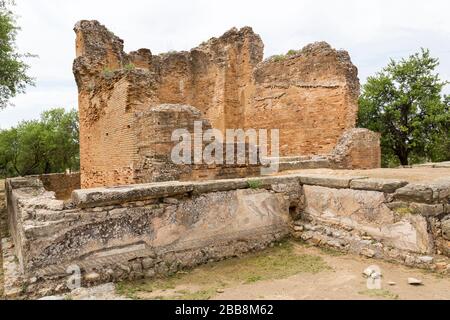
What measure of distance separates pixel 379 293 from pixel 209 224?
213 cm

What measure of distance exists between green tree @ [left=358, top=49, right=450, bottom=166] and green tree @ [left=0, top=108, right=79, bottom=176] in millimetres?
23795

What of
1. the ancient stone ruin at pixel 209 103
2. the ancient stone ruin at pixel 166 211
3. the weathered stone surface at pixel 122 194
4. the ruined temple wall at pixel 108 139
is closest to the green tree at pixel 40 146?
the ancient stone ruin at pixel 209 103

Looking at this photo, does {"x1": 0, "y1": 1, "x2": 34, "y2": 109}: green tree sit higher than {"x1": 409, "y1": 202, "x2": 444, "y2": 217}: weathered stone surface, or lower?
higher

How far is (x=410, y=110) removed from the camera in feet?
55.6

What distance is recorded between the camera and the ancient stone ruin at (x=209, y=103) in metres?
7.45

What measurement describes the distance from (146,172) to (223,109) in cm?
1005

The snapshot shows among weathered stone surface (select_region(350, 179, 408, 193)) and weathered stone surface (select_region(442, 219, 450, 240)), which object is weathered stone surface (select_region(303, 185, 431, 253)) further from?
weathered stone surface (select_region(442, 219, 450, 240))

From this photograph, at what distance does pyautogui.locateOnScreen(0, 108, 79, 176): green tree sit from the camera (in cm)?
2747

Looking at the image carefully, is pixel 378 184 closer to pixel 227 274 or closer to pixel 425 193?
pixel 425 193

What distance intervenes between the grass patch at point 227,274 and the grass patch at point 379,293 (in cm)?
74

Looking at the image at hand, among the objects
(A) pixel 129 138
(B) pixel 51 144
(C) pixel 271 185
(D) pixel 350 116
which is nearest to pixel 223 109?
(D) pixel 350 116

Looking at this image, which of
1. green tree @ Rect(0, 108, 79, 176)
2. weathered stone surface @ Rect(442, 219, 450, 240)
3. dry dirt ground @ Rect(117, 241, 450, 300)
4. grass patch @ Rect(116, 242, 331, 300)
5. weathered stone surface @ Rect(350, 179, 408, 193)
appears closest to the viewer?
dry dirt ground @ Rect(117, 241, 450, 300)

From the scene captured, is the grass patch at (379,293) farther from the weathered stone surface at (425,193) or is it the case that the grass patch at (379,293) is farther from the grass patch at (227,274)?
the weathered stone surface at (425,193)

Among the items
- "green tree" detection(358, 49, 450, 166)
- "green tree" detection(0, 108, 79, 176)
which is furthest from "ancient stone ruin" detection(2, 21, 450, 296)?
"green tree" detection(0, 108, 79, 176)
